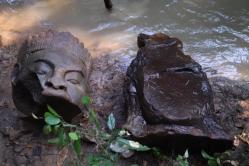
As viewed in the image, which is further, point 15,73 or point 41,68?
point 15,73

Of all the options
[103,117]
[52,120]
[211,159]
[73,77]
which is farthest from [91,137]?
[52,120]

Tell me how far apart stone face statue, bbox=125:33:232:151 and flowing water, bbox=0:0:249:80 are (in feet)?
1.78

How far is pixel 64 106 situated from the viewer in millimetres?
2924

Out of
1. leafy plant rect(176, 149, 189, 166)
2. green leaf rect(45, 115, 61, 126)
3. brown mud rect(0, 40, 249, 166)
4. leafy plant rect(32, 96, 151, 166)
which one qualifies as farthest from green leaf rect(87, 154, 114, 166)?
brown mud rect(0, 40, 249, 166)

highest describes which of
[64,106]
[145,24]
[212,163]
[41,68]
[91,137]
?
[41,68]

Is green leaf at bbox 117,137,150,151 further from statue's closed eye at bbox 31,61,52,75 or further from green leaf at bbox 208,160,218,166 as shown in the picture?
A: statue's closed eye at bbox 31,61,52,75

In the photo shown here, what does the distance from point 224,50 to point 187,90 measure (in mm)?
1039

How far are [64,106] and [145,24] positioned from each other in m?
1.60

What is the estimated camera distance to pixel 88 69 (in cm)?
350

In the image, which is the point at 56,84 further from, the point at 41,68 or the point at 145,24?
the point at 145,24

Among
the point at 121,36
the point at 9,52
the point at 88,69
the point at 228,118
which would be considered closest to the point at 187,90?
the point at 228,118

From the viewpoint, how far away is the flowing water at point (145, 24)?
12.8ft

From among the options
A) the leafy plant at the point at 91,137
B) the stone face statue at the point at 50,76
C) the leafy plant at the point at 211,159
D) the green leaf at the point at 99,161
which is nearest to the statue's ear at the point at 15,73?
the stone face statue at the point at 50,76

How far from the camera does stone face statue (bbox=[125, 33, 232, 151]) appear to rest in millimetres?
2803
